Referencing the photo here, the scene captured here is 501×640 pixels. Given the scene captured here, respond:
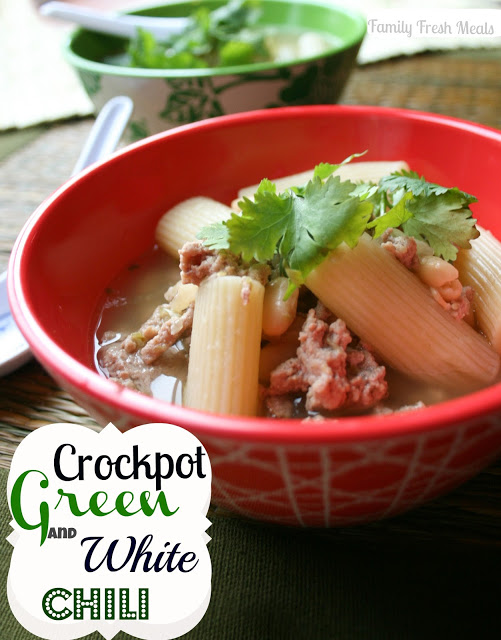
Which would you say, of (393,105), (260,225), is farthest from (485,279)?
(393,105)

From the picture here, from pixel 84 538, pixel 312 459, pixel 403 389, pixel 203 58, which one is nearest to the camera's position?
pixel 312 459

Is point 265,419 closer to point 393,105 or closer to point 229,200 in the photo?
point 229,200

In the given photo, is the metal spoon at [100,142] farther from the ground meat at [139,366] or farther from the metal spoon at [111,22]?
the metal spoon at [111,22]

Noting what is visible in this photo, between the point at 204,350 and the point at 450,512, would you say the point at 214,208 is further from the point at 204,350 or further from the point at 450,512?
the point at 450,512

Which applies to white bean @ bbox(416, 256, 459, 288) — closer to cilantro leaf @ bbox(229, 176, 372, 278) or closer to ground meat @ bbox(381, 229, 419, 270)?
ground meat @ bbox(381, 229, 419, 270)

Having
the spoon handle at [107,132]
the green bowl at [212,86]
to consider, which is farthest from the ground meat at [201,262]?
the green bowl at [212,86]

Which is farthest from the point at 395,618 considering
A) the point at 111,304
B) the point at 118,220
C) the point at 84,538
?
the point at 118,220

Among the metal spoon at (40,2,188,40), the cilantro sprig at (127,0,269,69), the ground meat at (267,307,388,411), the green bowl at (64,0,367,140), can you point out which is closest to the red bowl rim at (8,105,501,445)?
the ground meat at (267,307,388,411)
